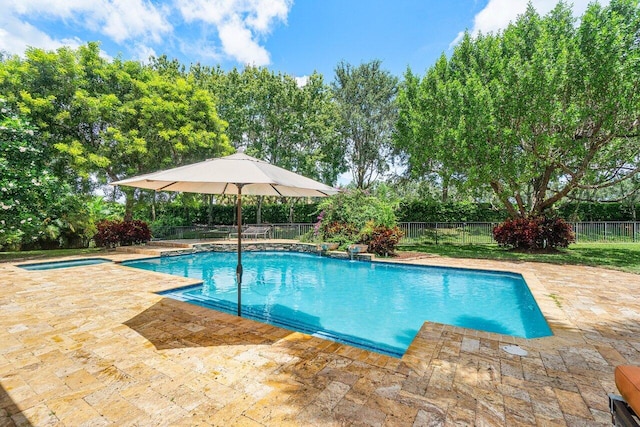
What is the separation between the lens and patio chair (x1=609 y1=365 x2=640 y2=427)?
1.51 m

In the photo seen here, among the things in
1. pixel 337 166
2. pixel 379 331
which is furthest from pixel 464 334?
pixel 337 166

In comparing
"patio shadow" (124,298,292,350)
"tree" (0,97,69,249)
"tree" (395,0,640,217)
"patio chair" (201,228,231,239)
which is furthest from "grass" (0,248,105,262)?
"tree" (395,0,640,217)

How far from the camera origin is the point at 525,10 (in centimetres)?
1381

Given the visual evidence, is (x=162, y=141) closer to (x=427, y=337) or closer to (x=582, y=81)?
(x=427, y=337)

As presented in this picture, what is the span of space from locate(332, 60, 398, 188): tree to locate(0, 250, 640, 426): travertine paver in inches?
862

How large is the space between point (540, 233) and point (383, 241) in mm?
6613

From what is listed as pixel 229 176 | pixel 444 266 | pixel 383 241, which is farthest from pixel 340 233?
pixel 229 176

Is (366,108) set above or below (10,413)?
above

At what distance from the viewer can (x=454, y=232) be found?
1706 cm

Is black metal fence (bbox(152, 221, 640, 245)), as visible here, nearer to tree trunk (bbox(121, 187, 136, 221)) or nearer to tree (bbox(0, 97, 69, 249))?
tree trunk (bbox(121, 187, 136, 221))

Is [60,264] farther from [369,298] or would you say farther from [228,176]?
[369,298]

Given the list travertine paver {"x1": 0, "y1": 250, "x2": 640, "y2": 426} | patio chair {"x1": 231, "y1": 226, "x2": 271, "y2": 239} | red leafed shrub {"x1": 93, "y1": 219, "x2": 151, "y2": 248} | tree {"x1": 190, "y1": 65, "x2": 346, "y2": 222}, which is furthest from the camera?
tree {"x1": 190, "y1": 65, "x2": 346, "y2": 222}

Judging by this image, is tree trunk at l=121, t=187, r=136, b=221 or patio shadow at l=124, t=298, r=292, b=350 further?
tree trunk at l=121, t=187, r=136, b=221

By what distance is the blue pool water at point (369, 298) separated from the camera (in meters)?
5.29
